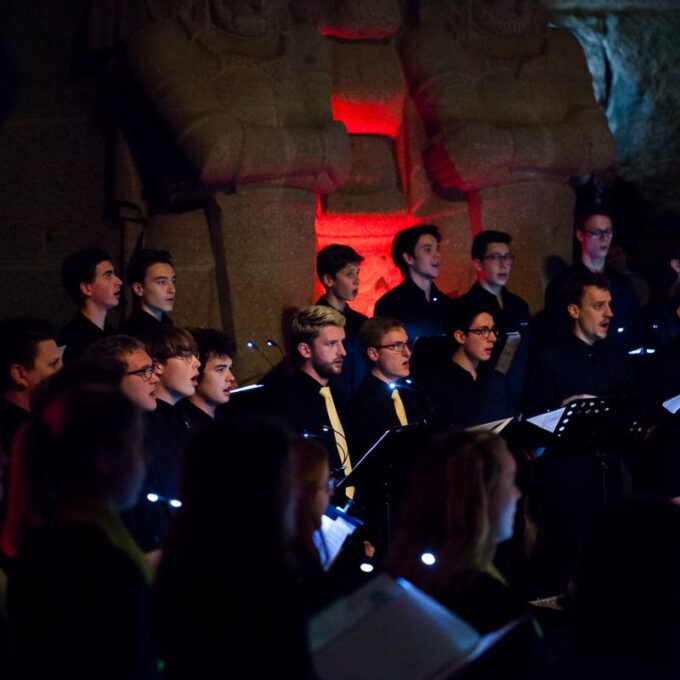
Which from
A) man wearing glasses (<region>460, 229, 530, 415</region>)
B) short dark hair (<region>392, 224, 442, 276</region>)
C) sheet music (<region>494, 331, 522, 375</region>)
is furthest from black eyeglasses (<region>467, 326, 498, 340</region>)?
short dark hair (<region>392, 224, 442, 276</region>)

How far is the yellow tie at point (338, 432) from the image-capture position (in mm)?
5000

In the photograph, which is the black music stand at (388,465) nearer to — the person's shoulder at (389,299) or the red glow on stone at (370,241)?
the person's shoulder at (389,299)

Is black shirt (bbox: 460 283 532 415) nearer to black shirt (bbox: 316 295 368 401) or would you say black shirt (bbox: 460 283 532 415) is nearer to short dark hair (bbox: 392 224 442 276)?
short dark hair (bbox: 392 224 442 276)

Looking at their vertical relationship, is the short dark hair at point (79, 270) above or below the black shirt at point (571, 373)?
above

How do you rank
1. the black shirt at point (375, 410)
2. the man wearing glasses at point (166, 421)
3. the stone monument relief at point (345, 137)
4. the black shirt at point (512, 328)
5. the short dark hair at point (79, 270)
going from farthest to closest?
1. the stone monument relief at point (345, 137)
2. the black shirt at point (512, 328)
3. the short dark hair at point (79, 270)
4. the black shirt at point (375, 410)
5. the man wearing glasses at point (166, 421)

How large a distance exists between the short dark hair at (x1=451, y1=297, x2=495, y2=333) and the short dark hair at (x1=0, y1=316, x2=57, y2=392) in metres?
2.24

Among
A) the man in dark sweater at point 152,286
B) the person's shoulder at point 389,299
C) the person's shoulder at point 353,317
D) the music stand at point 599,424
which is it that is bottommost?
the music stand at point 599,424

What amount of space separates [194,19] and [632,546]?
203 inches

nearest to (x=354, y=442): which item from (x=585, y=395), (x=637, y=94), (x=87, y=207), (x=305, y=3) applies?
(x=585, y=395)

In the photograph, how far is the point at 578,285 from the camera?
19.4 ft

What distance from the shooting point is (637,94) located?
8398 mm

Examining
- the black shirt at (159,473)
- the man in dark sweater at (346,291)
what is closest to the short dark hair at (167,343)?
the black shirt at (159,473)

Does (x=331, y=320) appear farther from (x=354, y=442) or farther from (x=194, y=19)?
(x=194, y=19)

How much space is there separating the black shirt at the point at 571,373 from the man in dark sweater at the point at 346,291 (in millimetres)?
922
